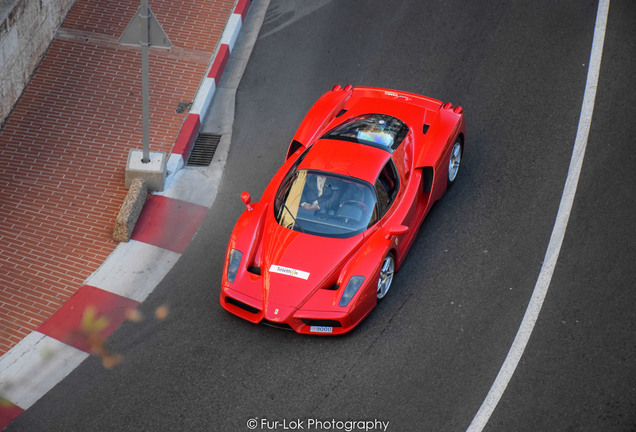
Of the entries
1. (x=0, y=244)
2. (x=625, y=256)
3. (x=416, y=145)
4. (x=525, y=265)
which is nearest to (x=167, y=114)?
(x=0, y=244)

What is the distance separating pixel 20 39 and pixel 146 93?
8.86ft

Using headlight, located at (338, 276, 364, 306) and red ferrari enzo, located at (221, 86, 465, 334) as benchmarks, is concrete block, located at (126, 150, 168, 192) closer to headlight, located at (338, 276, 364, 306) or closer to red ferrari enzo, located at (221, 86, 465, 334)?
red ferrari enzo, located at (221, 86, 465, 334)

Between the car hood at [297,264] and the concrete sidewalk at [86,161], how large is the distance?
1657mm

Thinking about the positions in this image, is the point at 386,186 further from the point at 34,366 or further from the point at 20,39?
the point at 20,39

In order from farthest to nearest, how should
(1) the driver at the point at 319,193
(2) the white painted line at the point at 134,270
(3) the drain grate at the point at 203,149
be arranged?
(3) the drain grate at the point at 203,149, (2) the white painted line at the point at 134,270, (1) the driver at the point at 319,193

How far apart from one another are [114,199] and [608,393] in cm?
634

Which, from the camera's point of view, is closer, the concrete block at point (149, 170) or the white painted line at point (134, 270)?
the white painted line at point (134, 270)

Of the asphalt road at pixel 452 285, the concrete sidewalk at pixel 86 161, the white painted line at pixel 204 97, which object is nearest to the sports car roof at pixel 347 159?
the asphalt road at pixel 452 285

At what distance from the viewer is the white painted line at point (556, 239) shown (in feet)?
24.2

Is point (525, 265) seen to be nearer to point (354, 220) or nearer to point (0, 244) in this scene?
point (354, 220)

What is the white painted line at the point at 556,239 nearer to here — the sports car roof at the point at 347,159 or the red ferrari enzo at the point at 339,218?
the red ferrari enzo at the point at 339,218

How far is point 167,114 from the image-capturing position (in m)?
11.0

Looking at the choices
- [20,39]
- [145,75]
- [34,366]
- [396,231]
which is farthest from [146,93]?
[396,231]

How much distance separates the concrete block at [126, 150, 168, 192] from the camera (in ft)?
32.5
